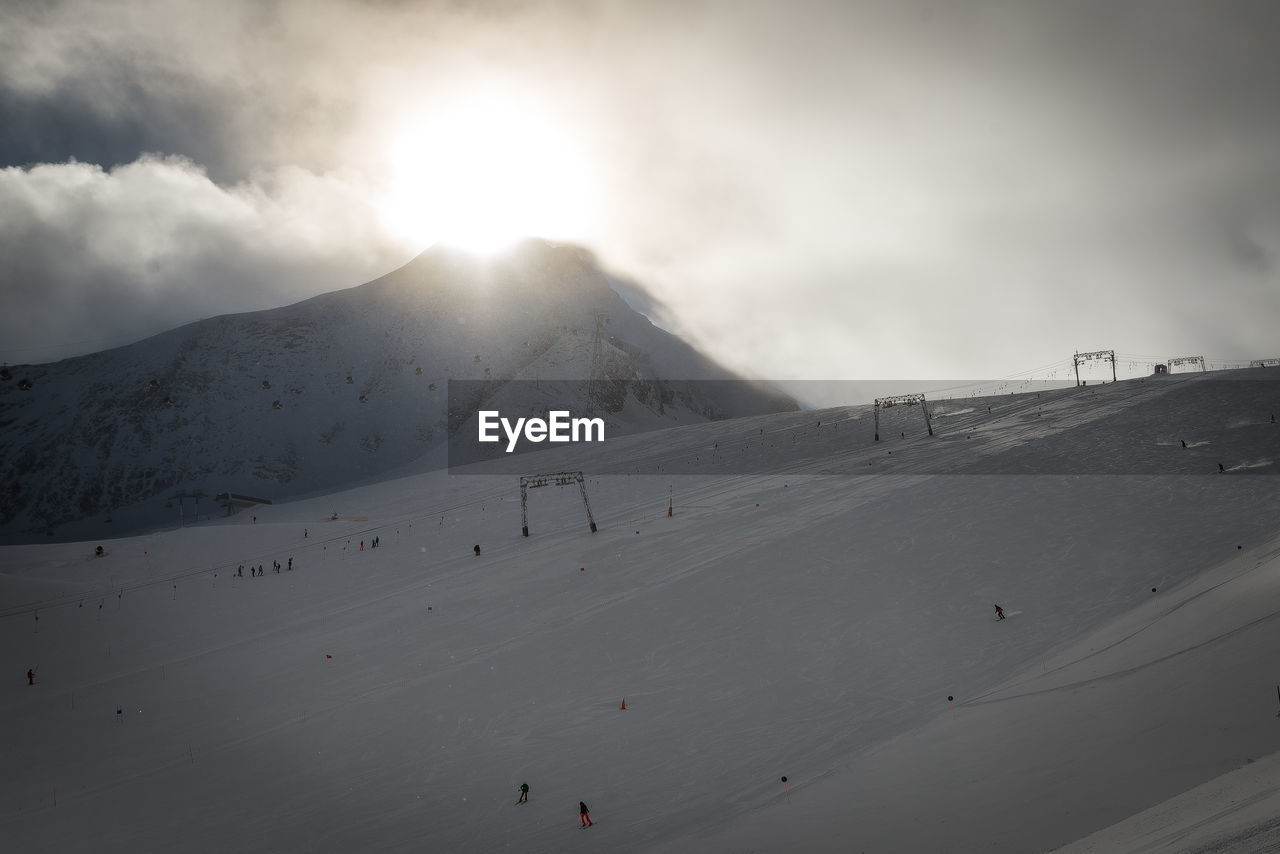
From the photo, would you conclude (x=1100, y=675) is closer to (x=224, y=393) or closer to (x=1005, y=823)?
(x=1005, y=823)

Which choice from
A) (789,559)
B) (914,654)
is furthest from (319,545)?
(914,654)

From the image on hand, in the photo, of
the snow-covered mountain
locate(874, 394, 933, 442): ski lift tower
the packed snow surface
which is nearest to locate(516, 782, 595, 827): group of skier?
the packed snow surface

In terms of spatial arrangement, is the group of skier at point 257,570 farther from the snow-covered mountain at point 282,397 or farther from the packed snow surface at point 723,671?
the snow-covered mountain at point 282,397

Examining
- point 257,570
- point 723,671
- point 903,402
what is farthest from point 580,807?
point 903,402

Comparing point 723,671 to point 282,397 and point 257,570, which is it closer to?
point 257,570

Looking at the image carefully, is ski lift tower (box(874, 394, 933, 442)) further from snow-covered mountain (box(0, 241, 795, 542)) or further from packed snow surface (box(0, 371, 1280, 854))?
snow-covered mountain (box(0, 241, 795, 542))

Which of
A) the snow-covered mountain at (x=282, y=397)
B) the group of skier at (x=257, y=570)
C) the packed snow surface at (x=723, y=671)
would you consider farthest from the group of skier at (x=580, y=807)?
the snow-covered mountain at (x=282, y=397)
